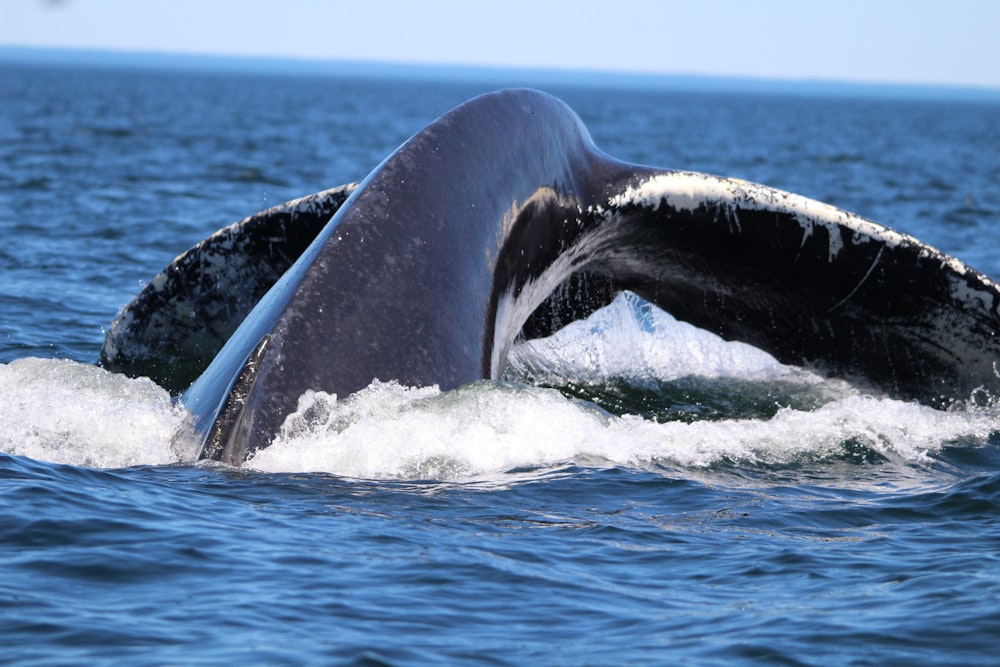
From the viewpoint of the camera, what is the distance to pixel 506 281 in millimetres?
8312

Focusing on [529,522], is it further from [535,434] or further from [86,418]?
[86,418]

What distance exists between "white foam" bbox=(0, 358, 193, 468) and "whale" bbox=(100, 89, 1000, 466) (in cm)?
24

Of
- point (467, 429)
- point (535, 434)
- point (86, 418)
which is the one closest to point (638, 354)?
point (535, 434)

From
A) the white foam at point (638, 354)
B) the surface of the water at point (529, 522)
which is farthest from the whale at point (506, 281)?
the white foam at point (638, 354)

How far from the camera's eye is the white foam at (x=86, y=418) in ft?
25.5

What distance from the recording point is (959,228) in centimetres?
2688

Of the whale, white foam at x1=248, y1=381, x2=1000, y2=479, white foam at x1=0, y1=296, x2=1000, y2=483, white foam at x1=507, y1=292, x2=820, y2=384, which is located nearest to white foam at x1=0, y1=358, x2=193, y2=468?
A: white foam at x1=0, y1=296, x2=1000, y2=483

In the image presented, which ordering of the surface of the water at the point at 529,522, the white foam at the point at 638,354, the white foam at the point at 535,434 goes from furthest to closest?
1. the white foam at the point at 638,354
2. the white foam at the point at 535,434
3. the surface of the water at the point at 529,522

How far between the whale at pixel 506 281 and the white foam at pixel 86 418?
245 millimetres

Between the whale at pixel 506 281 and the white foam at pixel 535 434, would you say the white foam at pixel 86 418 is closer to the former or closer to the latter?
the whale at pixel 506 281

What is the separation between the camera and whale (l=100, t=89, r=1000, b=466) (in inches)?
283

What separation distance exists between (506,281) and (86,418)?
2.52 metres

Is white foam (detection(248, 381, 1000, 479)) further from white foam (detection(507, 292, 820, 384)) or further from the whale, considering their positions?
white foam (detection(507, 292, 820, 384))

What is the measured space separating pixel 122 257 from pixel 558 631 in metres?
14.5
